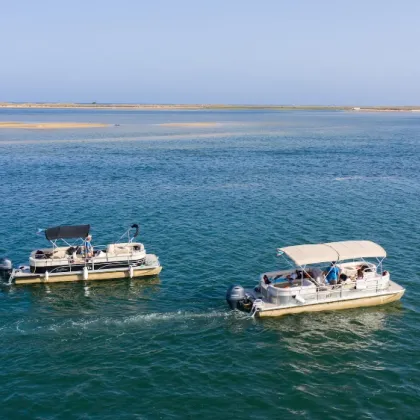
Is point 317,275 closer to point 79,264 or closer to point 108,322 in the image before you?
point 108,322

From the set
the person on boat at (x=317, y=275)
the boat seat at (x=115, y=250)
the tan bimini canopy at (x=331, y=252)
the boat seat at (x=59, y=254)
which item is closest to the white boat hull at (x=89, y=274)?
the boat seat at (x=115, y=250)

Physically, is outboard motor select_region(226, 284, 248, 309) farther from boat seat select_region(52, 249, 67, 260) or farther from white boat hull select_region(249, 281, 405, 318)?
boat seat select_region(52, 249, 67, 260)

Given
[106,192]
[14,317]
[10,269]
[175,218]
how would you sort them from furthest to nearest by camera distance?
[106,192] → [175,218] → [10,269] → [14,317]

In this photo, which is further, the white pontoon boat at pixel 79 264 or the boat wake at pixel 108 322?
the white pontoon boat at pixel 79 264

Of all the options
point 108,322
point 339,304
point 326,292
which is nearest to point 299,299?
point 326,292

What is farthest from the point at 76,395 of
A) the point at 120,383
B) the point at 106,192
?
the point at 106,192

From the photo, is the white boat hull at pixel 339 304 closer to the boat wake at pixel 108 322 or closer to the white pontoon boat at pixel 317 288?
the white pontoon boat at pixel 317 288

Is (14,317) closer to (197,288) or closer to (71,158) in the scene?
(197,288)
